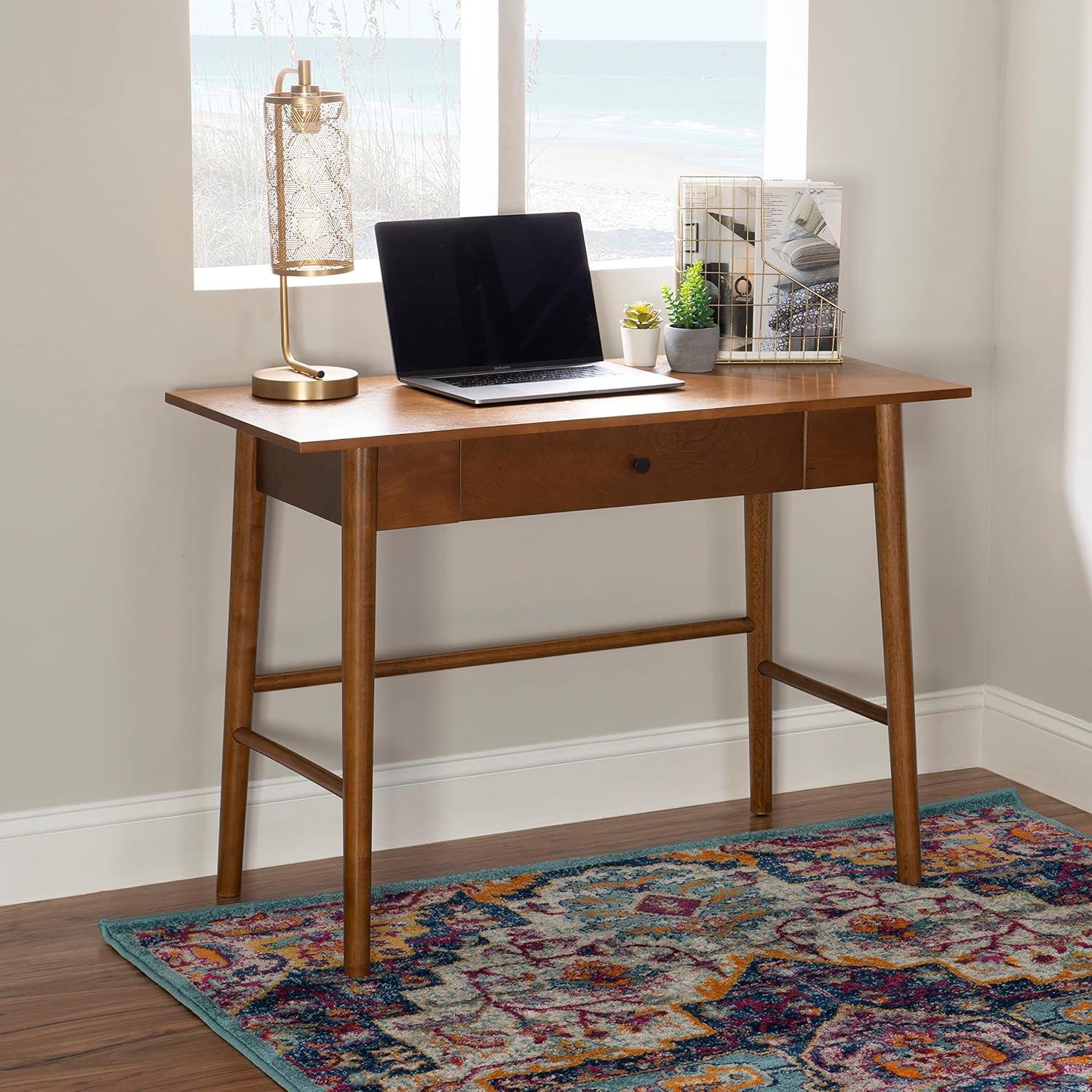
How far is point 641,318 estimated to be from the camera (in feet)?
9.41

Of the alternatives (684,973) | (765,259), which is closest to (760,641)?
(765,259)

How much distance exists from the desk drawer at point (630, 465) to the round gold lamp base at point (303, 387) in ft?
0.91

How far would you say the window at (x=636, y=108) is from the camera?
10.8ft

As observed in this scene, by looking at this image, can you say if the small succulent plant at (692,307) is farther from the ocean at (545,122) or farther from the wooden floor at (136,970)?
the wooden floor at (136,970)

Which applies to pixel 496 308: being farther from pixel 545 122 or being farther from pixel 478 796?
pixel 478 796

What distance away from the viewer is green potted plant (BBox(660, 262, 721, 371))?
2.82 m

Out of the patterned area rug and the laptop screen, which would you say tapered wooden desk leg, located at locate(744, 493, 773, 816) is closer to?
the patterned area rug

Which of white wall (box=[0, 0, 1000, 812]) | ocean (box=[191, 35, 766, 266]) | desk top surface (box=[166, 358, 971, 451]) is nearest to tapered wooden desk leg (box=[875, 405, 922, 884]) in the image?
desk top surface (box=[166, 358, 971, 451])

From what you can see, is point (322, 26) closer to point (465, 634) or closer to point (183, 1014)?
point (465, 634)

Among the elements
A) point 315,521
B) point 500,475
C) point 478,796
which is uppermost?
point 500,475

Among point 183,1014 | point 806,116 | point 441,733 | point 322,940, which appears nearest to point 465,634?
point 441,733

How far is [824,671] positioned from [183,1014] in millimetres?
1534

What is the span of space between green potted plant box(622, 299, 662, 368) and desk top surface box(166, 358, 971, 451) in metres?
0.12

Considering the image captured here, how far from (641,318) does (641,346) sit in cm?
5
